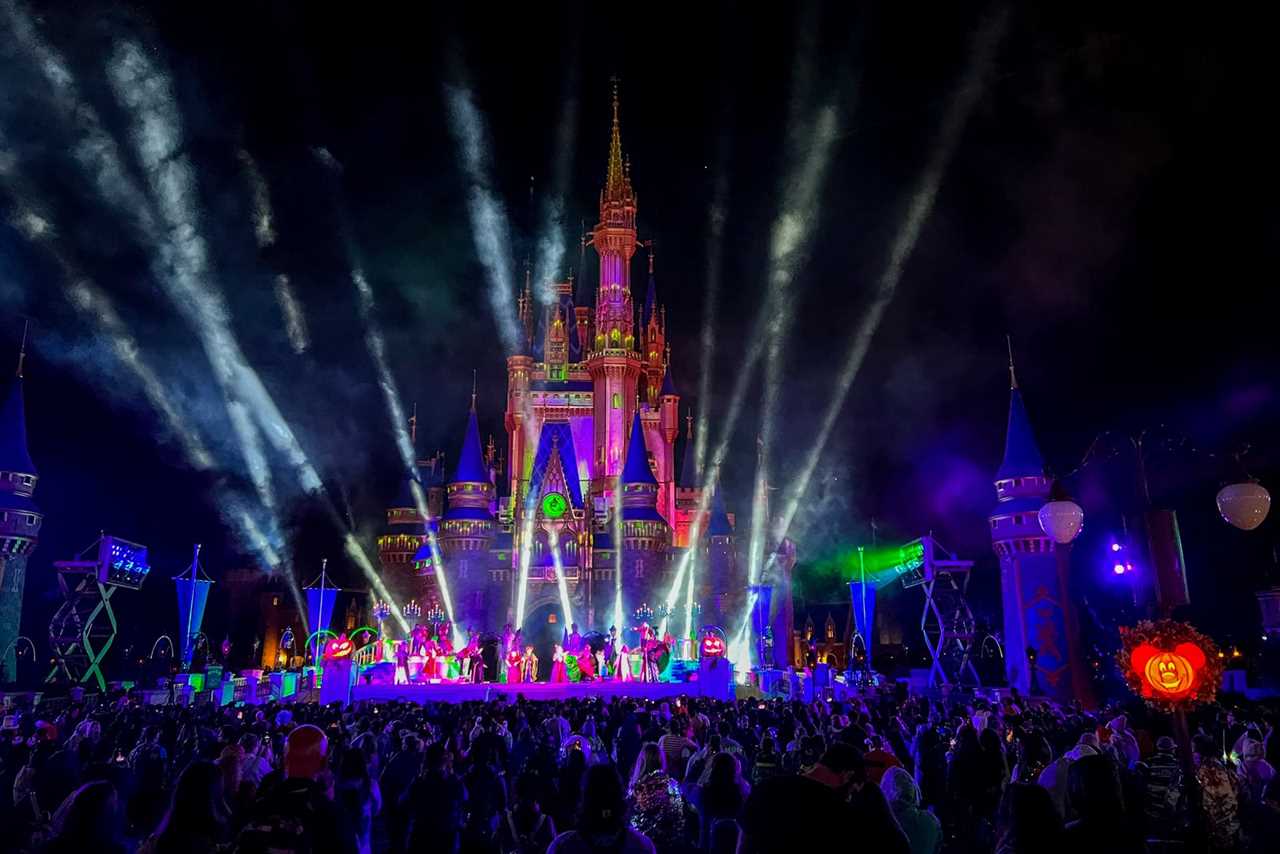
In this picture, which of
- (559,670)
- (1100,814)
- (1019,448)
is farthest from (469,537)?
(1100,814)

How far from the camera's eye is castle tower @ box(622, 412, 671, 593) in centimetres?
5419

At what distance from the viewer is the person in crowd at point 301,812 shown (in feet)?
13.3

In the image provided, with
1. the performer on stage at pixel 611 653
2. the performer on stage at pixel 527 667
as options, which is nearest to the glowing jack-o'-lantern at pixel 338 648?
the performer on stage at pixel 527 667

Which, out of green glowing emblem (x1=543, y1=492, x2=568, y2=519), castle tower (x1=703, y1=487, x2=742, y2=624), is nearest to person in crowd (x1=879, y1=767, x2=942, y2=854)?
castle tower (x1=703, y1=487, x2=742, y2=624)

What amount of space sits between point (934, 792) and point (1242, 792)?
295cm

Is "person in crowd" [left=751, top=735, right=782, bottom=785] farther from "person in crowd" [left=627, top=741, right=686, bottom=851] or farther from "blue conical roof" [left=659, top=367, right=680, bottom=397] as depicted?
"blue conical roof" [left=659, top=367, right=680, bottom=397]

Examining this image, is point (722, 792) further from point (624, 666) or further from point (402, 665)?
point (402, 665)

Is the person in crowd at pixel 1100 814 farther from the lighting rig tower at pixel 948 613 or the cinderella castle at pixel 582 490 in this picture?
the cinderella castle at pixel 582 490

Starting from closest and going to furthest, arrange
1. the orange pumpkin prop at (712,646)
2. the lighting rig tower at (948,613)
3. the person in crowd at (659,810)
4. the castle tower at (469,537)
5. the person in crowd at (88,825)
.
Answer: the person in crowd at (88,825)
the person in crowd at (659,810)
the lighting rig tower at (948,613)
the orange pumpkin prop at (712,646)
the castle tower at (469,537)

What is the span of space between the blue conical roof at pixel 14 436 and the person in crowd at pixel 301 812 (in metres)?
40.2

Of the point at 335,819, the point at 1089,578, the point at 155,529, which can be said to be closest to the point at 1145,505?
the point at 335,819

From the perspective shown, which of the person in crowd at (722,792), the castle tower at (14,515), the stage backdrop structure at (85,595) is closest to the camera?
the person in crowd at (722,792)

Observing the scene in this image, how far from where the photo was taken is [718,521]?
58156 mm

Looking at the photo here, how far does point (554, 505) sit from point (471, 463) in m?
6.71
